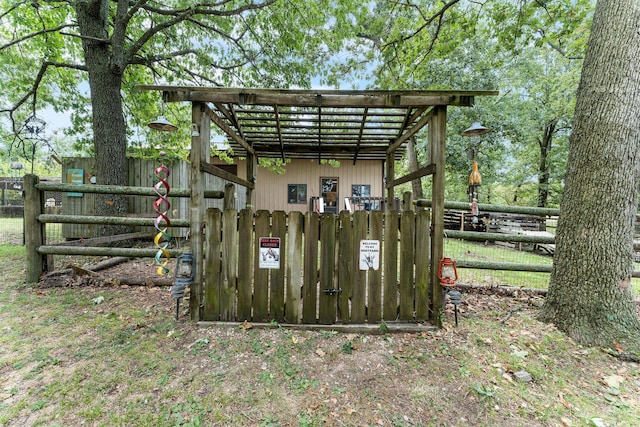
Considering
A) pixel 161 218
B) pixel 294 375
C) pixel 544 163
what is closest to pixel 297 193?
pixel 161 218

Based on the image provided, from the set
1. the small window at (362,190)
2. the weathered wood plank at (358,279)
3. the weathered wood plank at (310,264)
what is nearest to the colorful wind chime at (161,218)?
the weathered wood plank at (310,264)

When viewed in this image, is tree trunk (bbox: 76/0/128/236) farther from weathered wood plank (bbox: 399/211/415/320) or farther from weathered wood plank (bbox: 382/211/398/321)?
weathered wood plank (bbox: 399/211/415/320)

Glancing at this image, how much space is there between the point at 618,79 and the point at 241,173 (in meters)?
12.6

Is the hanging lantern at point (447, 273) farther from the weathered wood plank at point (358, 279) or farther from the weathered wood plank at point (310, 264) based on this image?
the weathered wood plank at point (310, 264)

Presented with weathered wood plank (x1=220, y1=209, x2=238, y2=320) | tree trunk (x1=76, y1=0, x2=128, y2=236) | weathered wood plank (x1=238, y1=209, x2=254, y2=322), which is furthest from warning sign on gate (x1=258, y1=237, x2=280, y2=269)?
tree trunk (x1=76, y1=0, x2=128, y2=236)

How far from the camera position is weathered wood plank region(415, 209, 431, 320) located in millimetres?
2984

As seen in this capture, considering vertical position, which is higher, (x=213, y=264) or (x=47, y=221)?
(x=47, y=221)

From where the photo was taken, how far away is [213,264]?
9.55ft

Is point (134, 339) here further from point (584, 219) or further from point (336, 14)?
point (336, 14)

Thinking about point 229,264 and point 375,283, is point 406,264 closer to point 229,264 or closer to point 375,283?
point 375,283

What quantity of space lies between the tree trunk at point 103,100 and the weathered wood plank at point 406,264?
5623 millimetres

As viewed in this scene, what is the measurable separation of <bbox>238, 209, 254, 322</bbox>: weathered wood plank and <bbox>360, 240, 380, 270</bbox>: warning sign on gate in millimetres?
1173

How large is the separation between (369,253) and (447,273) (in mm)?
872

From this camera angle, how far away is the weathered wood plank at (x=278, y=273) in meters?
2.91
